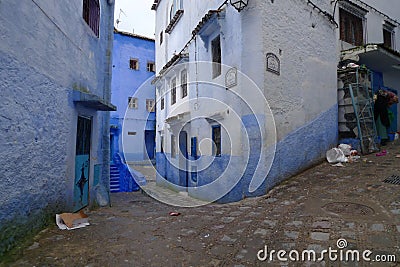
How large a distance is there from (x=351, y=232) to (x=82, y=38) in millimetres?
6660

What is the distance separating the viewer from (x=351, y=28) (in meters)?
10.8

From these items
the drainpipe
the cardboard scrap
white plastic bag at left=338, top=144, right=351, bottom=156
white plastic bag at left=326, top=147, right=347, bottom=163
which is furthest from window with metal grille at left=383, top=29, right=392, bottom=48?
the cardboard scrap

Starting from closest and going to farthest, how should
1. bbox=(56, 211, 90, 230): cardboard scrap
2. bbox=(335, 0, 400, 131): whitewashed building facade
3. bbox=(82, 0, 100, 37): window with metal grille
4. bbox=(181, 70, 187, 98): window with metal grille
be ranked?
1. bbox=(56, 211, 90, 230): cardboard scrap
2. bbox=(82, 0, 100, 37): window with metal grille
3. bbox=(335, 0, 400, 131): whitewashed building facade
4. bbox=(181, 70, 187, 98): window with metal grille

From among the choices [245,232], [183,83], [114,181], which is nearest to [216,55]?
[183,83]

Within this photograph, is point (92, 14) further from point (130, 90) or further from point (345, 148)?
point (130, 90)

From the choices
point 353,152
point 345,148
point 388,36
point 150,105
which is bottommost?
point 353,152

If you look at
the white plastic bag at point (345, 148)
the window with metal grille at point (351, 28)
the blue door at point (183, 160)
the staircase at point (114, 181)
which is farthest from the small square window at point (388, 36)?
the staircase at point (114, 181)

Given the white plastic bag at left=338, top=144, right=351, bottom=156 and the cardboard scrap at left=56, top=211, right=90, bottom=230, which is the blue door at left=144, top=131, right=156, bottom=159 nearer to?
the white plastic bag at left=338, top=144, right=351, bottom=156

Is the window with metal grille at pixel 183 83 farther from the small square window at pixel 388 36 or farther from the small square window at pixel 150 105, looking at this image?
the small square window at pixel 150 105

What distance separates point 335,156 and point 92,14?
8.12 meters

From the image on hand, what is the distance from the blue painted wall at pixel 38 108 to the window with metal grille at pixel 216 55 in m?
4.30

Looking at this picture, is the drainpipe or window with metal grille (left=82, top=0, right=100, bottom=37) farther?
the drainpipe

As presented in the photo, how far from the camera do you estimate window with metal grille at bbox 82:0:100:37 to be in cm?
670

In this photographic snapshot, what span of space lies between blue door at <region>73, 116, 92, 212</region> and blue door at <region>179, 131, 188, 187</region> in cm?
594
